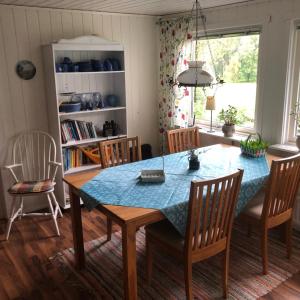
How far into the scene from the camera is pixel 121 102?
410 centimetres

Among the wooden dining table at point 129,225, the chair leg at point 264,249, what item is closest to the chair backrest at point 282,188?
the chair leg at point 264,249

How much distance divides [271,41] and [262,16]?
0.26m

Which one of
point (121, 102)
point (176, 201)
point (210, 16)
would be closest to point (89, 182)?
point (176, 201)

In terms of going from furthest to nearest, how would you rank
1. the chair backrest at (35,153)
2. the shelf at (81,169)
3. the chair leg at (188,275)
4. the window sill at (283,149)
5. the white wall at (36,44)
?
the shelf at (81,169), the chair backrest at (35,153), the white wall at (36,44), the window sill at (283,149), the chair leg at (188,275)

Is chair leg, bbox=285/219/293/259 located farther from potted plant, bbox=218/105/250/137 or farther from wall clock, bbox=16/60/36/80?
wall clock, bbox=16/60/36/80

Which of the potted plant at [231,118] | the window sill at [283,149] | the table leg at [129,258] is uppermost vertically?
the potted plant at [231,118]

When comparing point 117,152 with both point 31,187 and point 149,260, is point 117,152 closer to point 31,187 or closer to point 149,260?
point 31,187

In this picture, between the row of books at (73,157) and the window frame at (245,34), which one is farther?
the row of books at (73,157)

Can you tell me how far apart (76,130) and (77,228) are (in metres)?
1.50

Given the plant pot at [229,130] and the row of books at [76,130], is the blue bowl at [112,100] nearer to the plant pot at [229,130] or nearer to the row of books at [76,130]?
the row of books at [76,130]

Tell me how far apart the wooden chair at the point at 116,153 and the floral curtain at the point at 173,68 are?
1.19m

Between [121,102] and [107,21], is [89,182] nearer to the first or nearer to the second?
[121,102]

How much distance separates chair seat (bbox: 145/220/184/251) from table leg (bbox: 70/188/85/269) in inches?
23.4

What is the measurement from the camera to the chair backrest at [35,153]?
3.64 m
